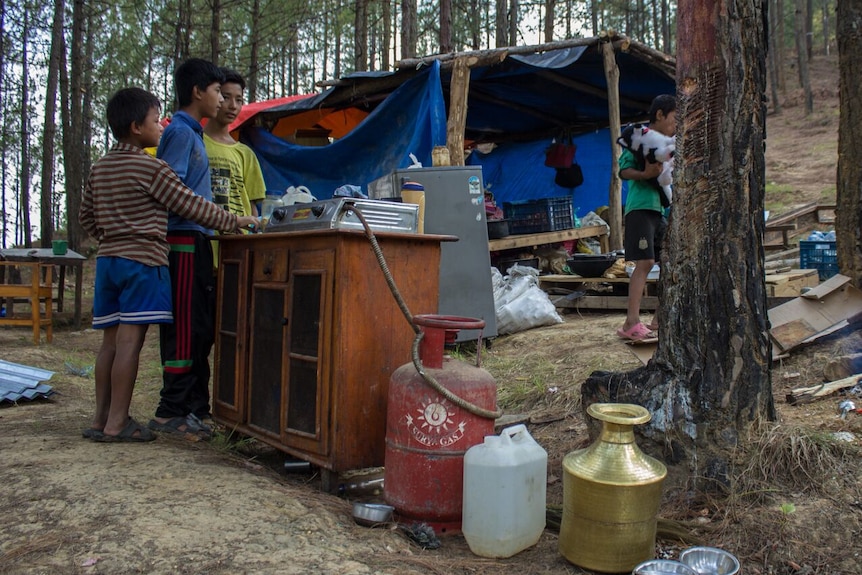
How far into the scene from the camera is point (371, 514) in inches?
103

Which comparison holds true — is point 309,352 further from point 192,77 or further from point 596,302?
point 596,302

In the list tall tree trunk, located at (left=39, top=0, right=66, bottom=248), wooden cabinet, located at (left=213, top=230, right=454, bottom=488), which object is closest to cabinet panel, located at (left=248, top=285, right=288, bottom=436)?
wooden cabinet, located at (left=213, top=230, right=454, bottom=488)

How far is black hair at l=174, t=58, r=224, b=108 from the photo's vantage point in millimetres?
3762

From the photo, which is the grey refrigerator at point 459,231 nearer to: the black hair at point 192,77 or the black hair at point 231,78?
the black hair at point 231,78

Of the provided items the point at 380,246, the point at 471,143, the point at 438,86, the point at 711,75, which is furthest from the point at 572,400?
the point at 471,143

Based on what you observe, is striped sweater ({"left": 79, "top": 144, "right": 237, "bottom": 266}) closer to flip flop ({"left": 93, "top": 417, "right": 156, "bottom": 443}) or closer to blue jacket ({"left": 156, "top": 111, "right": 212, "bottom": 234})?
blue jacket ({"left": 156, "top": 111, "right": 212, "bottom": 234})

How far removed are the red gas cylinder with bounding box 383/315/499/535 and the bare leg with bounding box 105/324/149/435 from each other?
1.51m

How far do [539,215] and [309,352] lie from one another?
5.80 m

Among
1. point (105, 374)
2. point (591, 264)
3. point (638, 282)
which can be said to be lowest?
point (105, 374)

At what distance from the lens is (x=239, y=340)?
3.53 meters

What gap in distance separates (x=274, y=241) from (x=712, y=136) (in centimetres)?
202

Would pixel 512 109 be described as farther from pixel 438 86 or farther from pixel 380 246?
pixel 380 246

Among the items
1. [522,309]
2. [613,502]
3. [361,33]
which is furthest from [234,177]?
[361,33]

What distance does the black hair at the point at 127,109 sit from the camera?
11.4 ft
